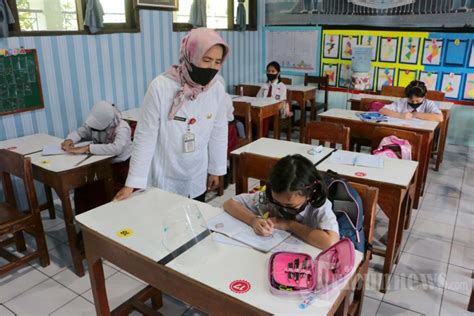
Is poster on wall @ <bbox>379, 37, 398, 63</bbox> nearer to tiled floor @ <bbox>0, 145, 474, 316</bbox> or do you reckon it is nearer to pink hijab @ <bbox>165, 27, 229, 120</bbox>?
tiled floor @ <bbox>0, 145, 474, 316</bbox>

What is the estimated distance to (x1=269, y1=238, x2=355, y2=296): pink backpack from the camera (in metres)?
1.16

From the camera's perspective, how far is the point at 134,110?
405cm

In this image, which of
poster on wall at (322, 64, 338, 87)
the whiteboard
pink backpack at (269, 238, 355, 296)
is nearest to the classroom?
pink backpack at (269, 238, 355, 296)

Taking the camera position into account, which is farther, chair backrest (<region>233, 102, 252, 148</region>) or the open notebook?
chair backrest (<region>233, 102, 252, 148</region>)

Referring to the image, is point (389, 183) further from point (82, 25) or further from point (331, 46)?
point (331, 46)

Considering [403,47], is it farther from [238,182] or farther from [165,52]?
[238,182]

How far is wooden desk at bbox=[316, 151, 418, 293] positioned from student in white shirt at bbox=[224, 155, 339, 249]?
2.74 ft

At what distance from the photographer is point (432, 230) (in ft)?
9.92

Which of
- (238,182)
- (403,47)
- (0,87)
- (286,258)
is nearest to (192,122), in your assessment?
(238,182)

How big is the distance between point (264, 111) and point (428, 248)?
219cm

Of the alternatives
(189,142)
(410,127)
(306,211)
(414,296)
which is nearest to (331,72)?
(410,127)

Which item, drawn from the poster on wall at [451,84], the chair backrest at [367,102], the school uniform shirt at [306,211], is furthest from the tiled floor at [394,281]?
the poster on wall at [451,84]

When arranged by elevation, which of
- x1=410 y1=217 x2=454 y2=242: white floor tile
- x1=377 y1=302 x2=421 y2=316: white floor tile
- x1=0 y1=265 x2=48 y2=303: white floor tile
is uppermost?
x1=410 y1=217 x2=454 y2=242: white floor tile

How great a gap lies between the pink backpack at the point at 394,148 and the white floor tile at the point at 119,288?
1.85m
